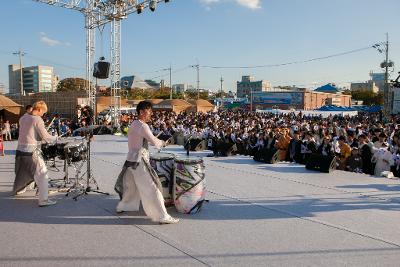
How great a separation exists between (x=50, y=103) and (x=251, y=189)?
108ft

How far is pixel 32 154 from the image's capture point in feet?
20.0

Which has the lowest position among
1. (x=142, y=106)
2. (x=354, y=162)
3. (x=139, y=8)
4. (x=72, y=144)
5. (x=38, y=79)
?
(x=354, y=162)

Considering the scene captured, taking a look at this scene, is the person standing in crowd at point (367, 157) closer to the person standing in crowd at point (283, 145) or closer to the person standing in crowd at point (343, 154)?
the person standing in crowd at point (343, 154)

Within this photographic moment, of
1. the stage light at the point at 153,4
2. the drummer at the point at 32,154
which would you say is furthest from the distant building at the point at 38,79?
the drummer at the point at 32,154

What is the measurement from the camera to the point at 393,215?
18.6 ft

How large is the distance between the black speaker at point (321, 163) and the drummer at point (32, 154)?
6.06 meters

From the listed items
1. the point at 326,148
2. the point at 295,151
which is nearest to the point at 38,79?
the point at 295,151

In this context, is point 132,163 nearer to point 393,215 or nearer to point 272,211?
point 272,211

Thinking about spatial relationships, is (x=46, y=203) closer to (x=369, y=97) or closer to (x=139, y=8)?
(x=139, y=8)

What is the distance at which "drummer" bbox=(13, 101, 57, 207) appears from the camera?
596cm

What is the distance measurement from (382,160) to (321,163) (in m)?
1.50

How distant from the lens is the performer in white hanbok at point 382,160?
941cm

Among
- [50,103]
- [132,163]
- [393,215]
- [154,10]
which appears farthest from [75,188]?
[50,103]

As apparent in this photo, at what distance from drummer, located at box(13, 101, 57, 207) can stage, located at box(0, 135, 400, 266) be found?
1.25 ft
